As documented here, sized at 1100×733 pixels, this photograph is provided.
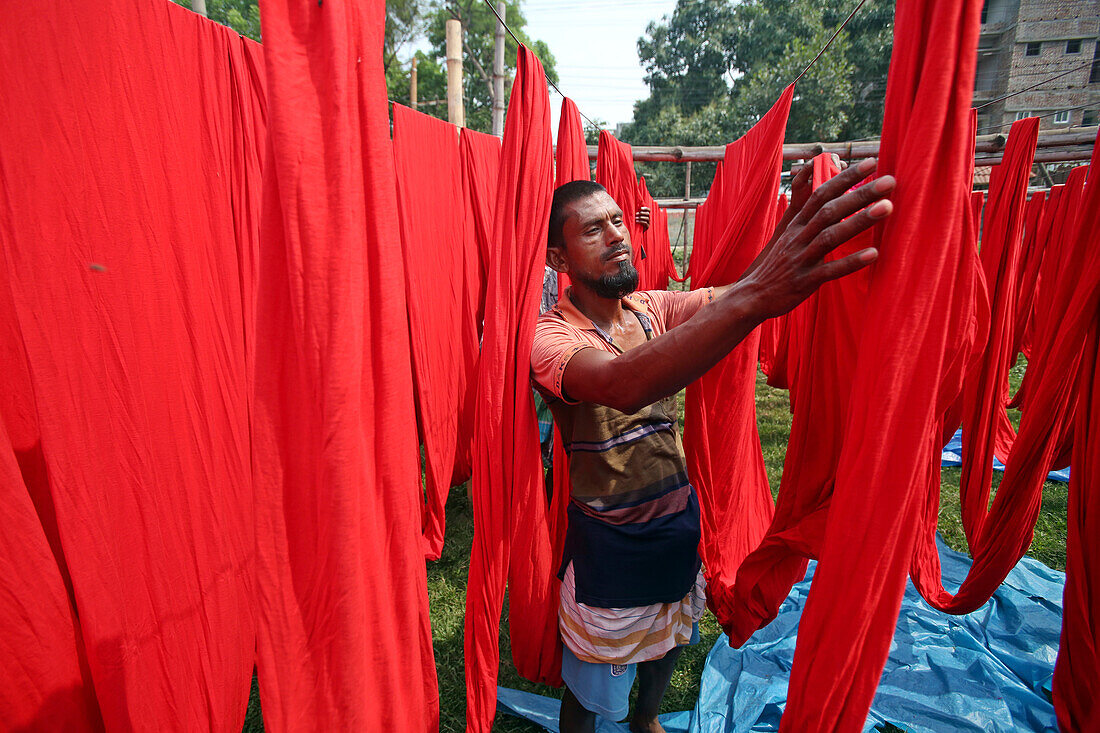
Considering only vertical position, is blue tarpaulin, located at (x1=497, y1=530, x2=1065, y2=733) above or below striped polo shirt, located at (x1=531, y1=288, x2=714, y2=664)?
below

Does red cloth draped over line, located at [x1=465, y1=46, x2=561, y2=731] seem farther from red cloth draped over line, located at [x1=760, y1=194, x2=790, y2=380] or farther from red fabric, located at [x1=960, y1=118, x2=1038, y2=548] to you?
red cloth draped over line, located at [x1=760, y1=194, x2=790, y2=380]

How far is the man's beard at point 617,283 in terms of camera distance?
5.13 ft

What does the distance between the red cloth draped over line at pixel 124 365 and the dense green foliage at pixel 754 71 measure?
1494cm

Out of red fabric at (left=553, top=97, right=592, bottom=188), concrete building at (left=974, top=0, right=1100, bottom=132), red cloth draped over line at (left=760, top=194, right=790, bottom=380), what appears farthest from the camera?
→ concrete building at (left=974, top=0, right=1100, bottom=132)

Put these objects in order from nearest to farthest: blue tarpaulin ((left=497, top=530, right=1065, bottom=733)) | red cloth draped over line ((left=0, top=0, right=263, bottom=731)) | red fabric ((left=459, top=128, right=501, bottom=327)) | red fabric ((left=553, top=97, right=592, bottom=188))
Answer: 1. red cloth draped over line ((left=0, top=0, right=263, bottom=731))
2. blue tarpaulin ((left=497, top=530, right=1065, bottom=733))
3. red fabric ((left=553, top=97, right=592, bottom=188))
4. red fabric ((left=459, top=128, right=501, bottom=327))

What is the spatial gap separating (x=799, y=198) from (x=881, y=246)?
434 mm

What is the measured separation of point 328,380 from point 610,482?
0.88 metres

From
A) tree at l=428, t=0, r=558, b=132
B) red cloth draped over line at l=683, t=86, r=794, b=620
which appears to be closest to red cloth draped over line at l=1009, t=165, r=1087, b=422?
red cloth draped over line at l=683, t=86, r=794, b=620

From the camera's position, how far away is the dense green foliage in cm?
1577

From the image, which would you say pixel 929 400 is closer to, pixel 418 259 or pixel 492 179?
pixel 418 259

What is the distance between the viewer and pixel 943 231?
0.81 meters

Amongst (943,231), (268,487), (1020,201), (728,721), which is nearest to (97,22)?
(268,487)

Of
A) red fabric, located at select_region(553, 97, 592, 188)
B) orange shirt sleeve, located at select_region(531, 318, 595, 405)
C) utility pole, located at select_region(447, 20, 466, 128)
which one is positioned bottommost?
orange shirt sleeve, located at select_region(531, 318, 595, 405)

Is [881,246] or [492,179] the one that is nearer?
[881,246]
